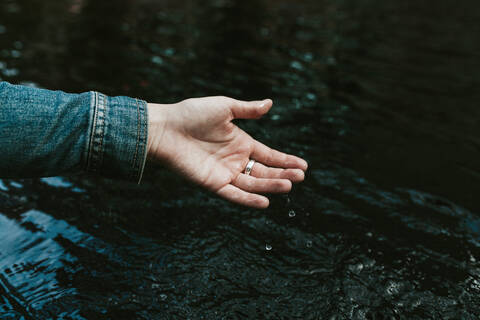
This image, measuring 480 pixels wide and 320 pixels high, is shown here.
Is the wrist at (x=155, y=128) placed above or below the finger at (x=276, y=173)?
above

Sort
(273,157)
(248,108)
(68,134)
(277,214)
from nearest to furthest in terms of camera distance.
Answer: (68,134) → (248,108) → (273,157) → (277,214)

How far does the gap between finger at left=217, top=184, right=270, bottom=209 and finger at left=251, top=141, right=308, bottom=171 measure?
1.39 feet

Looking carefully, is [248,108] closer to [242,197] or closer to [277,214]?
[242,197]

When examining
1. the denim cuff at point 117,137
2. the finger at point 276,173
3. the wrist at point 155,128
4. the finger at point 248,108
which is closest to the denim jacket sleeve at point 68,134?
the denim cuff at point 117,137

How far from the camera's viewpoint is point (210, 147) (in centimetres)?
317

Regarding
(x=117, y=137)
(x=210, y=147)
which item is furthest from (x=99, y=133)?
(x=210, y=147)

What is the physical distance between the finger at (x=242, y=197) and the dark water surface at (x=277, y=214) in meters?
0.68

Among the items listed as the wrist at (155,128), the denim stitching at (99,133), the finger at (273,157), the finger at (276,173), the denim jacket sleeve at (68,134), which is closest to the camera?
the denim jacket sleeve at (68,134)

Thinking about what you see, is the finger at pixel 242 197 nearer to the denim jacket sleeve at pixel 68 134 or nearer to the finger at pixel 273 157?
the finger at pixel 273 157

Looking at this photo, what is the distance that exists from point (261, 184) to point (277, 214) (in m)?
1.16

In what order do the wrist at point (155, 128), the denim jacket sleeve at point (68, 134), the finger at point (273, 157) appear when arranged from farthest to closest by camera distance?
the finger at point (273, 157) → the wrist at point (155, 128) → the denim jacket sleeve at point (68, 134)

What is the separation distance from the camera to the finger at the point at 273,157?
323 cm

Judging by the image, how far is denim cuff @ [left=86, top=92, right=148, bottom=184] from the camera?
101 inches

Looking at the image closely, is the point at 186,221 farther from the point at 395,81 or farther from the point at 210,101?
the point at 395,81
